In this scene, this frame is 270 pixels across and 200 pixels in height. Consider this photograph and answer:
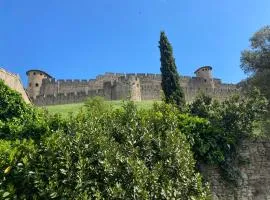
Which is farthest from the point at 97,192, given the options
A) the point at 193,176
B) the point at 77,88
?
the point at 77,88

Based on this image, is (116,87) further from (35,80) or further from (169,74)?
(169,74)

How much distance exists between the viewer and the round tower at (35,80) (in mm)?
71938

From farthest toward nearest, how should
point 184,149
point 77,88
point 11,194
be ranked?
point 77,88 < point 184,149 < point 11,194

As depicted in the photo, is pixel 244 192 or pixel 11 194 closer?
pixel 11 194

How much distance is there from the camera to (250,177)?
14375mm

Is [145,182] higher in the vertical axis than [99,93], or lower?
lower

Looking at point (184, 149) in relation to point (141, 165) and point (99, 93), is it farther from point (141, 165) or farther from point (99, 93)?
point (99, 93)

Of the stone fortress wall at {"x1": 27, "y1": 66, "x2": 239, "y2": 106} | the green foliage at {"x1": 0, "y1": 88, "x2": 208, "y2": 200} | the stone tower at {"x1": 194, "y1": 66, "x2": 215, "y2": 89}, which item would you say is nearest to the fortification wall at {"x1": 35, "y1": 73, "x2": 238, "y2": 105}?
the stone fortress wall at {"x1": 27, "y1": 66, "x2": 239, "y2": 106}

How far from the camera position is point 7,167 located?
34.5ft

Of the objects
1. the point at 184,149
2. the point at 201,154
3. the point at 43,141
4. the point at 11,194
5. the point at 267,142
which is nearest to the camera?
the point at 11,194

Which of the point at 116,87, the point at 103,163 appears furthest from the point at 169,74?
the point at 116,87

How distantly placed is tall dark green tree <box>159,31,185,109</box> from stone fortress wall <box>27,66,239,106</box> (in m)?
19.5

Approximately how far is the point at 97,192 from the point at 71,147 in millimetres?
1395

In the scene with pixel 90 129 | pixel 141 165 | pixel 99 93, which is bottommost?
pixel 141 165
